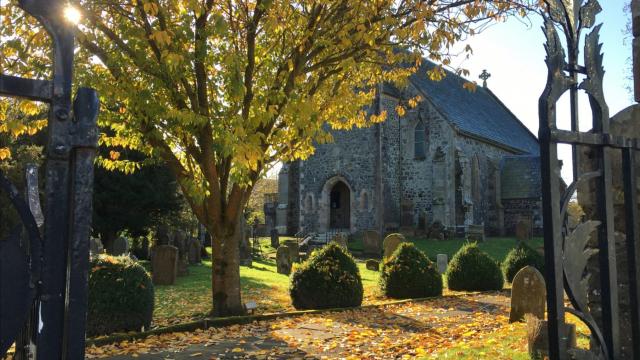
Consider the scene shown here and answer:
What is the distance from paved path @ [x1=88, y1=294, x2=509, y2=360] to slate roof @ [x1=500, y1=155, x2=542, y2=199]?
2113 centimetres

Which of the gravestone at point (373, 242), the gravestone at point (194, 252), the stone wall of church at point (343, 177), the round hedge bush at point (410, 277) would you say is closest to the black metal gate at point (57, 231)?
the round hedge bush at point (410, 277)

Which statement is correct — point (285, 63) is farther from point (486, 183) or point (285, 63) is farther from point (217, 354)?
point (486, 183)

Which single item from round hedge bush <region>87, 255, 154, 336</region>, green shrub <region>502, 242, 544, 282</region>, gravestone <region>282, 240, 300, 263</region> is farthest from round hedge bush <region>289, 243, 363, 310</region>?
gravestone <region>282, 240, 300, 263</region>

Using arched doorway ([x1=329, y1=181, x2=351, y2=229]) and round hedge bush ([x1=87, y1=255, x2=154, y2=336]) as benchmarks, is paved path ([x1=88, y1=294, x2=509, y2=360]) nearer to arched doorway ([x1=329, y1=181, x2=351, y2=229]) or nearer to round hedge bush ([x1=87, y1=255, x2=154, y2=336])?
round hedge bush ([x1=87, y1=255, x2=154, y2=336])

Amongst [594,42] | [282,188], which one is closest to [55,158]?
[594,42]

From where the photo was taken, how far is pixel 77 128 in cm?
162

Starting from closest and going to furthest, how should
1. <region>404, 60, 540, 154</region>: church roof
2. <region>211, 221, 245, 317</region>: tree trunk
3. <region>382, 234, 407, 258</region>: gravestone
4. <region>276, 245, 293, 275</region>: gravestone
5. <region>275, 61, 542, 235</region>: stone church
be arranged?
<region>211, 221, 245, 317</region>: tree trunk, <region>382, 234, 407, 258</region>: gravestone, <region>276, 245, 293, 275</region>: gravestone, <region>275, 61, 542, 235</region>: stone church, <region>404, 60, 540, 154</region>: church roof

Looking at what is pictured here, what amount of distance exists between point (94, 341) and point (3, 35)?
4913mm

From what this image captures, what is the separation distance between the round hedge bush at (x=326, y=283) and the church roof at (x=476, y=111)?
17.6m

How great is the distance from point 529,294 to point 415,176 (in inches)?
783

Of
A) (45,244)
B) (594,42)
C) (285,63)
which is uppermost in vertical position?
(285,63)

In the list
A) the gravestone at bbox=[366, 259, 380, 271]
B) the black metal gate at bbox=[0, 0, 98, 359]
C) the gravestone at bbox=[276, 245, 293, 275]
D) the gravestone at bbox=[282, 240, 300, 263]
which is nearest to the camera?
the black metal gate at bbox=[0, 0, 98, 359]

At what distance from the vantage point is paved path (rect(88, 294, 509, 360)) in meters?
6.41

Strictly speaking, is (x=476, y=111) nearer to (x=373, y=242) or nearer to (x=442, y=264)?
(x=373, y=242)
